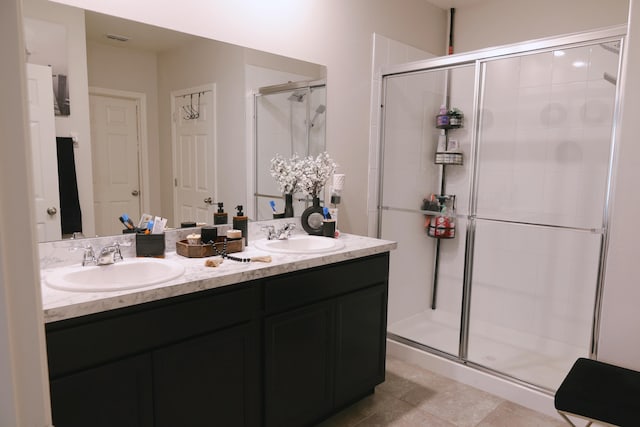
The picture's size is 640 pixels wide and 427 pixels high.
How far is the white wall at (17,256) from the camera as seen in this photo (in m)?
0.42

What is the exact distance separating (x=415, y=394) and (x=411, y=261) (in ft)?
3.79

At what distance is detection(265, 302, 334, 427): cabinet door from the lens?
6.14 feet

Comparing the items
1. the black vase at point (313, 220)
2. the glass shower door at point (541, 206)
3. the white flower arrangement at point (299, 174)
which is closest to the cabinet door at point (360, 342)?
the black vase at point (313, 220)

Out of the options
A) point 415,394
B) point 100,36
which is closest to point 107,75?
point 100,36

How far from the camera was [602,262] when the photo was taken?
7.07 ft

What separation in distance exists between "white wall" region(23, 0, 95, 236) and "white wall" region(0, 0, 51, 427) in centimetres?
151

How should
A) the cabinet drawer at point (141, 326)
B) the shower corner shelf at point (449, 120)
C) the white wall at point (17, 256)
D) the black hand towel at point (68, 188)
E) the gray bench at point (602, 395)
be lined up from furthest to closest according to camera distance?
1. the shower corner shelf at point (449, 120)
2. the black hand towel at point (68, 188)
3. the gray bench at point (602, 395)
4. the cabinet drawer at point (141, 326)
5. the white wall at point (17, 256)

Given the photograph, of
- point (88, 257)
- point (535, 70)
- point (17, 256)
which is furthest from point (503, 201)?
point (17, 256)

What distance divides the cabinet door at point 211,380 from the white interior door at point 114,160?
2.24 ft

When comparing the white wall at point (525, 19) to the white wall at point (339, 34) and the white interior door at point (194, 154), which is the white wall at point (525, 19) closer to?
the white wall at point (339, 34)

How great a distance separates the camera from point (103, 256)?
174 cm

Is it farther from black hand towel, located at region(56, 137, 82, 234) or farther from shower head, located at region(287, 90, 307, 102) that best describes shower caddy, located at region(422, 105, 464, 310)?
black hand towel, located at region(56, 137, 82, 234)

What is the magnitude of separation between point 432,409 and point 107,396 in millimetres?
1711

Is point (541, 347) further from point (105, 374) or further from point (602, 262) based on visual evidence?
point (105, 374)
